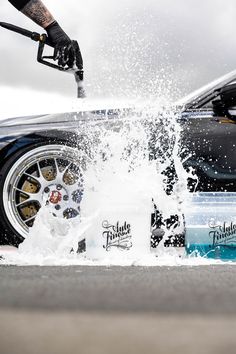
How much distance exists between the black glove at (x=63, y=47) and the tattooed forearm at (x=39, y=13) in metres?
0.06

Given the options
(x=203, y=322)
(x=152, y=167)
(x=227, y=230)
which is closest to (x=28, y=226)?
(x=152, y=167)

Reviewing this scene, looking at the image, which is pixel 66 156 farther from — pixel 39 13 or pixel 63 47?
pixel 39 13

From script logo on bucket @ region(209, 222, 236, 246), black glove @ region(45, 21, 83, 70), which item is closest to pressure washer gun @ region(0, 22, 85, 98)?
black glove @ region(45, 21, 83, 70)

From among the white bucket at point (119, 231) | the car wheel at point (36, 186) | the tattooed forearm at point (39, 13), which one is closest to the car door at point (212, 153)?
the white bucket at point (119, 231)

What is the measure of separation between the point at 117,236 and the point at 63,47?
7.42ft

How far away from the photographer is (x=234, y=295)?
2.13 meters

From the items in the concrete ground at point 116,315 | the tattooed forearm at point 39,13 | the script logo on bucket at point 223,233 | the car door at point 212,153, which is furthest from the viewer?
the tattooed forearm at point 39,13

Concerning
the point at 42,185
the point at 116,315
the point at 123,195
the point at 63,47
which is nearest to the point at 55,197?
the point at 42,185

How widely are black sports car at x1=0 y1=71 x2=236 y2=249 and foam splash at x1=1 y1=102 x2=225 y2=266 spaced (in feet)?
0.25

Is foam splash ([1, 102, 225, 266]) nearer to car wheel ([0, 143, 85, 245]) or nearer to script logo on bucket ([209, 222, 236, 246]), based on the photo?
car wheel ([0, 143, 85, 245])

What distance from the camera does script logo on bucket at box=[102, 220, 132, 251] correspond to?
411 cm

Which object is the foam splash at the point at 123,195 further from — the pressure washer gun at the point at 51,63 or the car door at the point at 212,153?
the pressure washer gun at the point at 51,63

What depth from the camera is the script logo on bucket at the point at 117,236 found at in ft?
13.5

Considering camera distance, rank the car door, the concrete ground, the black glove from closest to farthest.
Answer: the concrete ground, the car door, the black glove
